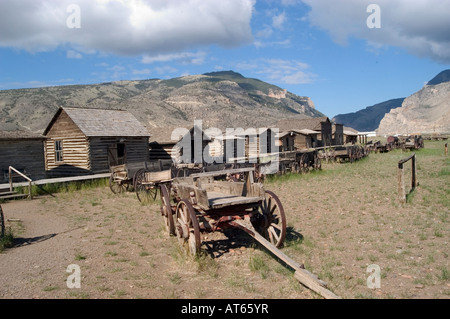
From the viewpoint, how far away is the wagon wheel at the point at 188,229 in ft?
19.1

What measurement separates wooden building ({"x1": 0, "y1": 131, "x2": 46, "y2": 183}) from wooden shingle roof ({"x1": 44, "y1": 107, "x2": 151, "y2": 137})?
2630mm

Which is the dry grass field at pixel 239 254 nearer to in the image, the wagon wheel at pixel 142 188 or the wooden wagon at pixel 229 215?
the wooden wagon at pixel 229 215

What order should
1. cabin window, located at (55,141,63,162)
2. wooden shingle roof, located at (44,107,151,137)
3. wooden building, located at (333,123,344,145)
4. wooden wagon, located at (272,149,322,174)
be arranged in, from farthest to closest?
wooden building, located at (333,123,344,145), cabin window, located at (55,141,63,162), wooden shingle roof, located at (44,107,151,137), wooden wagon, located at (272,149,322,174)

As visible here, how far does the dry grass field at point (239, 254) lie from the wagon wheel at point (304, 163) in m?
8.58

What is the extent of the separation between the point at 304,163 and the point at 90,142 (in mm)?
13231

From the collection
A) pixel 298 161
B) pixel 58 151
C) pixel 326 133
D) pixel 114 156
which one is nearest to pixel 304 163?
pixel 298 161

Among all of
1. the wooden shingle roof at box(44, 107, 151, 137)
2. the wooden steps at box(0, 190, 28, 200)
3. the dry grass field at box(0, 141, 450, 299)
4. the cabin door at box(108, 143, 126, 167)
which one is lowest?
the dry grass field at box(0, 141, 450, 299)

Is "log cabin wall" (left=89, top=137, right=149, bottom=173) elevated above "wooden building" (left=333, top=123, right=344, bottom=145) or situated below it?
below

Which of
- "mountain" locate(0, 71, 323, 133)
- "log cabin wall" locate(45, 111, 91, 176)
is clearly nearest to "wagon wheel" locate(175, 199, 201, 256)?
A: "log cabin wall" locate(45, 111, 91, 176)

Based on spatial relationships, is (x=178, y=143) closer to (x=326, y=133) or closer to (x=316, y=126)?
(x=316, y=126)

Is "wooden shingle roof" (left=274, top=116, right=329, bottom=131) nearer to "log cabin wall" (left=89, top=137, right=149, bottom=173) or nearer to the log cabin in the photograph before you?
the log cabin

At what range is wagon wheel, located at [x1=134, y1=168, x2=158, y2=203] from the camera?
1237cm
